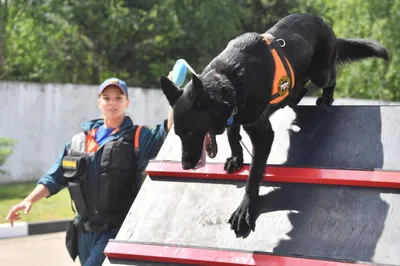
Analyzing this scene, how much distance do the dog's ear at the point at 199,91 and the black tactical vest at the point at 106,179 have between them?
4.60 ft

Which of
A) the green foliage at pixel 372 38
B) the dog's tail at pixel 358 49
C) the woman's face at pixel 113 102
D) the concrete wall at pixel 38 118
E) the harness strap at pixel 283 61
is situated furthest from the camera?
the green foliage at pixel 372 38

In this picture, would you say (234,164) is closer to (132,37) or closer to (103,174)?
(103,174)

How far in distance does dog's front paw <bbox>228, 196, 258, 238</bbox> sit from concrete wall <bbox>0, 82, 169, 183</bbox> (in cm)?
1039

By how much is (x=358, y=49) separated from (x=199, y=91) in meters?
1.81

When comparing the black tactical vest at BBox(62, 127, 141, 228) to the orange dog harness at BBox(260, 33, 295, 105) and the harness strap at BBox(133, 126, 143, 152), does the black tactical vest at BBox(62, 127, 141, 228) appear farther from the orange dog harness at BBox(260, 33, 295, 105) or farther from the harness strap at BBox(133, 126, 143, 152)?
the orange dog harness at BBox(260, 33, 295, 105)

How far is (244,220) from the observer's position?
2867 millimetres

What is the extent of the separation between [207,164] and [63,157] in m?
1.20

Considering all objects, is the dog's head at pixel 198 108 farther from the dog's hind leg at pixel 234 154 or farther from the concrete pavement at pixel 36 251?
the concrete pavement at pixel 36 251

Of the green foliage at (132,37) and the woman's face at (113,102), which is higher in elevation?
the woman's face at (113,102)

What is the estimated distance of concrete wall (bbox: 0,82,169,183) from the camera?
42.3 ft

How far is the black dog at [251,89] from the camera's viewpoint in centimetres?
270

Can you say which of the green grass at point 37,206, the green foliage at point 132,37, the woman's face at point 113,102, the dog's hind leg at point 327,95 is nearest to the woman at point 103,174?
the woman's face at point 113,102

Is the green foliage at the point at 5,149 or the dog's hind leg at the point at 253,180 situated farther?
the green foliage at the point at 5,149

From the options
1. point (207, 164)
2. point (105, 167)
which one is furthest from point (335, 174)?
point (105, 167)
